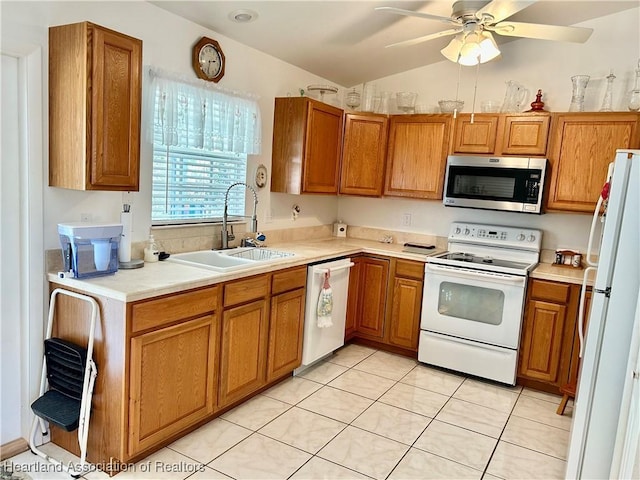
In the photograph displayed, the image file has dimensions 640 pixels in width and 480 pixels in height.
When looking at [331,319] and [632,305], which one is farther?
[331,319]

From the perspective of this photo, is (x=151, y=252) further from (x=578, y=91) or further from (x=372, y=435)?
(x=578, y=91)

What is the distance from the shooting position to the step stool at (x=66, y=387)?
2.12m

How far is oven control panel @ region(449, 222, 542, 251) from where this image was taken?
3.77 metres

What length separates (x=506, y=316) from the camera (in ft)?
11.1

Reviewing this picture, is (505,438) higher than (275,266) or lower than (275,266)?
lower

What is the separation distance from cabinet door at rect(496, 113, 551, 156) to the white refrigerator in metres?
1.50

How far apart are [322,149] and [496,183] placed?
4.72ft

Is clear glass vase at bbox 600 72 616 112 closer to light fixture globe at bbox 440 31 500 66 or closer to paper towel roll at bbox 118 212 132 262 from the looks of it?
light fixture globe at bbox 440 31 500 66

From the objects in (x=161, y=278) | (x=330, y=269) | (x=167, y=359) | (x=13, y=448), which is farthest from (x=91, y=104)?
(x=330, y=269)

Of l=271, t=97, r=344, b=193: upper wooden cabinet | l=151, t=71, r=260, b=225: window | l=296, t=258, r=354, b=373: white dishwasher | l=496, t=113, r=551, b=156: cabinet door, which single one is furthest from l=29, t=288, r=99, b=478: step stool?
l=496, t=113, r=551, b=156: cabinet door

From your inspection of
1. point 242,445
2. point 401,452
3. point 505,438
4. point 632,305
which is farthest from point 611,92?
point 242,445

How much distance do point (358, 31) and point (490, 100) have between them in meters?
1.34

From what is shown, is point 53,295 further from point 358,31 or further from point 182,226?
point 358,31

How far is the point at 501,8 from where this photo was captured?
2326 millimetres
